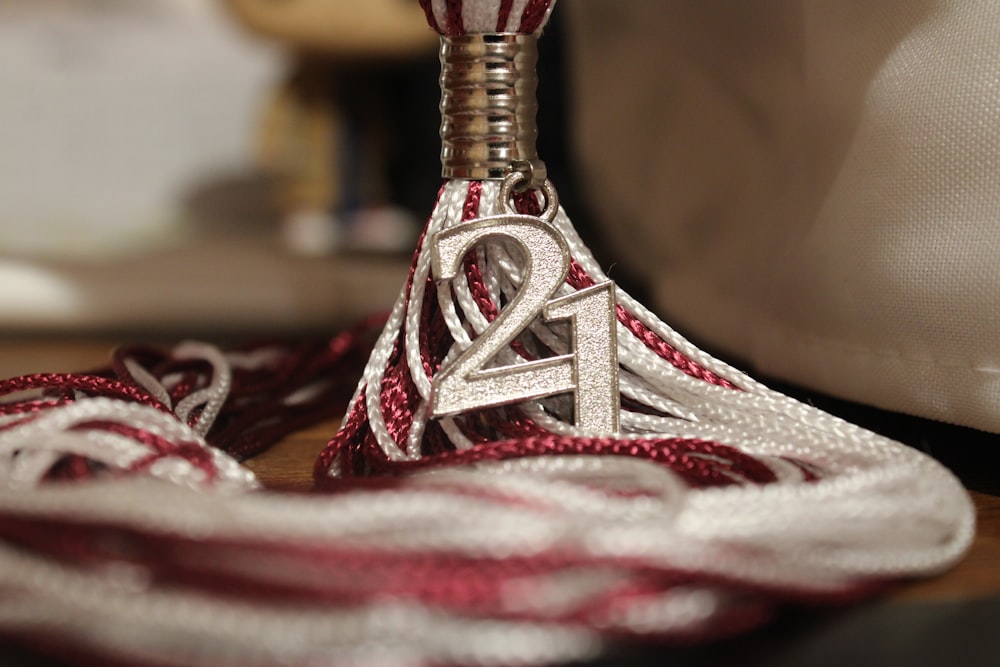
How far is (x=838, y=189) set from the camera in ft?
1.81

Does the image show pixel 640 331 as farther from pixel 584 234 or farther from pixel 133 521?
pixel 584 234

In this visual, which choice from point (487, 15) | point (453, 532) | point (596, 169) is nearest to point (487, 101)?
point (487, 15)

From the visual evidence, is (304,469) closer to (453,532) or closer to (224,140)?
(453,532)

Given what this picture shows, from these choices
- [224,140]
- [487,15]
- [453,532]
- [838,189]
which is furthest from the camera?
[224,140]

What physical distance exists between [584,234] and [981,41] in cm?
68

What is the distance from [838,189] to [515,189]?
0.73ft

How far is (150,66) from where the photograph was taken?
1603mm

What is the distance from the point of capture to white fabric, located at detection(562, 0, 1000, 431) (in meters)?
0.47

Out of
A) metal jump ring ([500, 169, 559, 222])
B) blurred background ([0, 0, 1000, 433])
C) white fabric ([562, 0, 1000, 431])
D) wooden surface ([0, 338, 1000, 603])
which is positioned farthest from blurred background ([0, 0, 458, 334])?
metal jump ring ([500, 169, 559, 222])

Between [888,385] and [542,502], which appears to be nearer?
[542,502]

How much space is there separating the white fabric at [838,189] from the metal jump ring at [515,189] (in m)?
0.20

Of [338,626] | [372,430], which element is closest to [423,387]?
[372,430]

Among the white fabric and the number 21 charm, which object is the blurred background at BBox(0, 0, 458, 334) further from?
the number 21 charm

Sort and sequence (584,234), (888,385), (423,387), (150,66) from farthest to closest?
(150,66) → (584,234) → (888,385) → (423,387)
